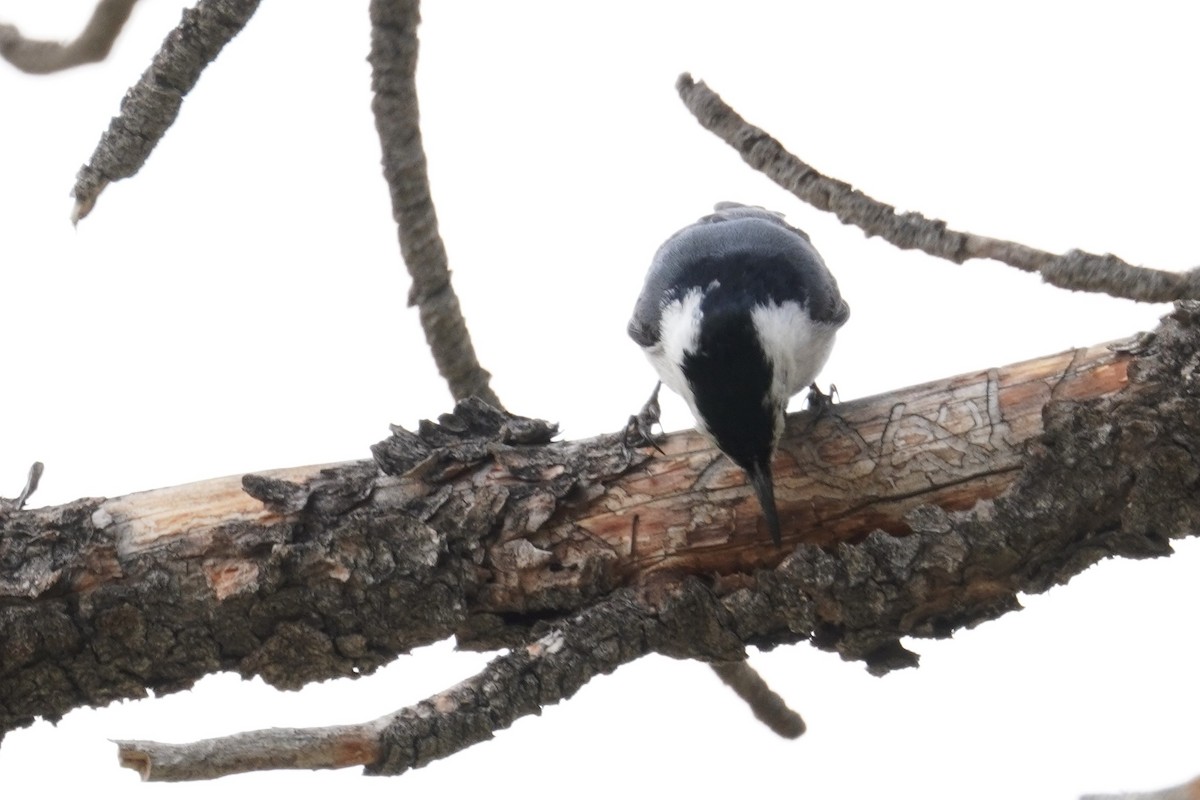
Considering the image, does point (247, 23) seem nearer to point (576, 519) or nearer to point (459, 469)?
point (459, 469)

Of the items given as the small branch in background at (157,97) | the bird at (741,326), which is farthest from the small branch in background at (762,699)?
the small branch in background at (157,97)

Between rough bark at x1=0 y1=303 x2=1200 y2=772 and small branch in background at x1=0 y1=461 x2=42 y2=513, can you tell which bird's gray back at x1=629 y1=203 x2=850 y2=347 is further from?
small branch in background at x1=0 y1=461 x2=42 y2=513

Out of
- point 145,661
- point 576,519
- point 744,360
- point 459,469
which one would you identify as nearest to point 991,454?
point 744,360

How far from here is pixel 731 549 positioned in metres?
2.40

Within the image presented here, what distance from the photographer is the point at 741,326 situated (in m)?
2.47

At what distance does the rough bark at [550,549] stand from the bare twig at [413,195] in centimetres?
87

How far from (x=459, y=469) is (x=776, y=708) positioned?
4.10 ft

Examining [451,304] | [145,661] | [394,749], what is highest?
[451,304]

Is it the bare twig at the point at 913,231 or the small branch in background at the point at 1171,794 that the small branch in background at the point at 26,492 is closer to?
the bare twig at the point at 913,231

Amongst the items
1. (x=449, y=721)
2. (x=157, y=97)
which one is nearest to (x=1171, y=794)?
(x=449, y=721)

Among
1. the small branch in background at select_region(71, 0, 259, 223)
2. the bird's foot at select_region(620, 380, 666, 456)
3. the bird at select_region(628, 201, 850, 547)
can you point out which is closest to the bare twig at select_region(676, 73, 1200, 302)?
the bird at select_region(628, 201, 850, 547)

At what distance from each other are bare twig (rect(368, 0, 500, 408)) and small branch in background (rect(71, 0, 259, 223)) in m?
0.60

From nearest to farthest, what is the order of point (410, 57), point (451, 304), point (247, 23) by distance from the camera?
point (247, 23) < point (410, 57) < point (451, 304)

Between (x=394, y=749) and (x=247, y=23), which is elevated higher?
(x=247, y=23)
